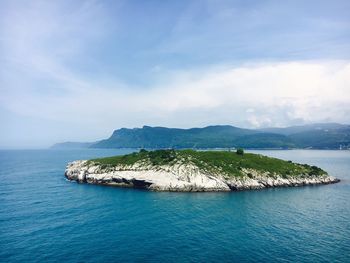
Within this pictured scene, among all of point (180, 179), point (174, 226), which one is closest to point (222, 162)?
point (180, 179)

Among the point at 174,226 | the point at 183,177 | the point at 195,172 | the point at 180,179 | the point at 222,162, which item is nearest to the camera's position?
the point at 174,226

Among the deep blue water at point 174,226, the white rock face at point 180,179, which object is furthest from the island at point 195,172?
the deep blue water at point 174,226

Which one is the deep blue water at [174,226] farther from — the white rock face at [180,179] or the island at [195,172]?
the island at [195,172]

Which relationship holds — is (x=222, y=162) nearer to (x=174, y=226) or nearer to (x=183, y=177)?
(x=183, y=177)

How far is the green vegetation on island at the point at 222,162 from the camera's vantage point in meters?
112

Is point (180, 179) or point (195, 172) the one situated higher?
point (195, 172)

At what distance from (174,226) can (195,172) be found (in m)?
43.7

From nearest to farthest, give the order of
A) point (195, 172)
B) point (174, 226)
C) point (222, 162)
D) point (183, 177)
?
1. point (174, 226)
2. point (183, 177)
3. point (195, 172)
4. point (222, 162)

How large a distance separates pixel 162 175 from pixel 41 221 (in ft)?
162

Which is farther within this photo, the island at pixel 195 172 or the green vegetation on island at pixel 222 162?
the green vegetation on island at pixel 222 162

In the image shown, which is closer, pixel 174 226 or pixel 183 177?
pixel 174 226

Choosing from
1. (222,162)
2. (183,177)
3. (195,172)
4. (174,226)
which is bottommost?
(174,226)

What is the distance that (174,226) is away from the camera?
204 ft

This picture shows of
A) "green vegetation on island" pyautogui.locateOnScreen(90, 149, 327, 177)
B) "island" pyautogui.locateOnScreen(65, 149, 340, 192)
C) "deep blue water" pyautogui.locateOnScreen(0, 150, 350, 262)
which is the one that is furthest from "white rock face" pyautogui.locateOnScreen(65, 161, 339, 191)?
"deep blue water" pyautogui.locateOnScreen(0, 150, 350, 262)
